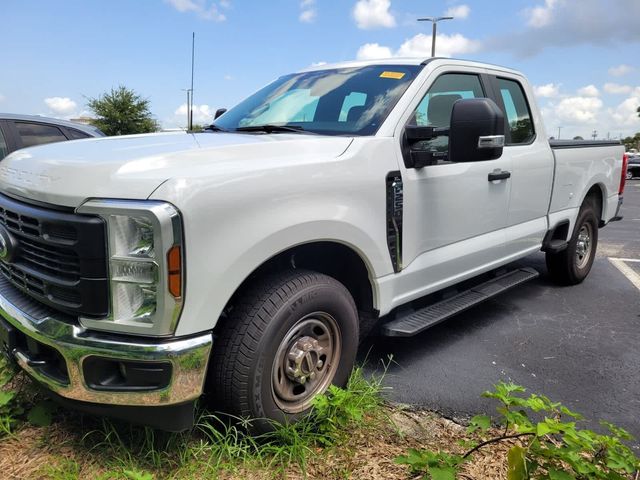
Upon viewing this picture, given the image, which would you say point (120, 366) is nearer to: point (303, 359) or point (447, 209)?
point (303, 359)

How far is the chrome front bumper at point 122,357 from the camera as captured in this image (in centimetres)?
200

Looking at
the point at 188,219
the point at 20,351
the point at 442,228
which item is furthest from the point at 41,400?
the point at 442,228

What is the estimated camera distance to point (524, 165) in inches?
159

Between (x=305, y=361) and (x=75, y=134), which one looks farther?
(x=75, y=134)

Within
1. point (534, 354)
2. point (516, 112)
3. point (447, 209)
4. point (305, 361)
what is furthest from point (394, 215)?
point (516, 112)

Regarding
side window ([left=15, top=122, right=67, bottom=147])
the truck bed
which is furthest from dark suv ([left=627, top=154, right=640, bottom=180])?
side window ([left=15, top=122, right=67, bottom=147])

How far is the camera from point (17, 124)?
586 cm

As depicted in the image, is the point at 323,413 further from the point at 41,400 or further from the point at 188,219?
the point at 41,400

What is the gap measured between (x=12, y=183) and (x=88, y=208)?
662 millimetres

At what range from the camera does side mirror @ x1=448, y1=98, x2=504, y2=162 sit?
2.71m

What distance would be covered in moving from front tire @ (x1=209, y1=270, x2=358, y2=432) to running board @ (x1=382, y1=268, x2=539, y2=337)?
0.43m

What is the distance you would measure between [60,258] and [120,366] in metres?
0.48

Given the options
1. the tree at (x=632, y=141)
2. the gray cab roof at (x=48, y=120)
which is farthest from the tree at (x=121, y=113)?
the tree at (x=632, y=141)

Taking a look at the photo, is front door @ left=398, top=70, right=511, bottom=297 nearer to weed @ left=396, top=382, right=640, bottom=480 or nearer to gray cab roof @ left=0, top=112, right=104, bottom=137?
weed @ left=396, top=382, right=640, bottom=480
